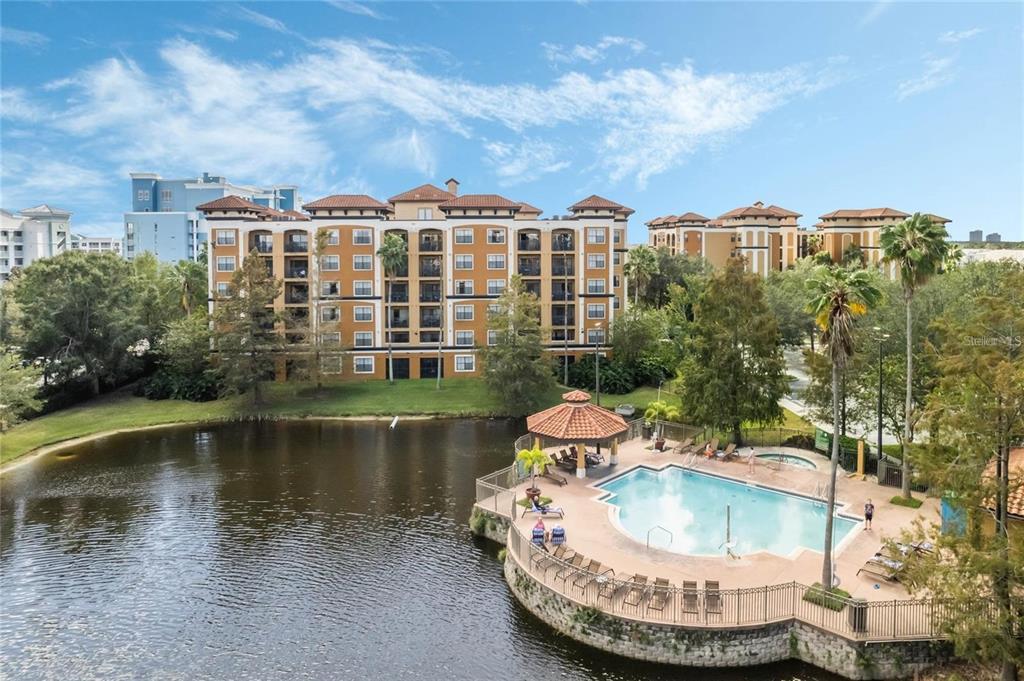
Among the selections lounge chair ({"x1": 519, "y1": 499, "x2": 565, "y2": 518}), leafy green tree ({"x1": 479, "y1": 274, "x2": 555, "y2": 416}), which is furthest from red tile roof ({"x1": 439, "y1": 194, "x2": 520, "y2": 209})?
lounge chair ({"x1": 519, "y1": 499, "x2": 565, "y2": 518})

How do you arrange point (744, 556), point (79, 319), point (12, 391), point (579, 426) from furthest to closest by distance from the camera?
point (79, 319)
point (12, 391)
point (579, 426)
point (744, 556)

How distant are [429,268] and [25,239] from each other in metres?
111

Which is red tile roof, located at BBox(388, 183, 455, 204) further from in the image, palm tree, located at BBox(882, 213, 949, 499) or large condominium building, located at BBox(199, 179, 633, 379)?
palm tree, located at BBox(882, 213, 949, 499)

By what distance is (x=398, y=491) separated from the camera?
33250mm

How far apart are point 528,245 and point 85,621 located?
46792 millimetres

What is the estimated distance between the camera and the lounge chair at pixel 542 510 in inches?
1056

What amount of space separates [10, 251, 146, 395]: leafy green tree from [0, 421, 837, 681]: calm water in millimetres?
17236

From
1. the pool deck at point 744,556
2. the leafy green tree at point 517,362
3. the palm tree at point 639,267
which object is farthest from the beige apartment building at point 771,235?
the pool deck at point 744,556

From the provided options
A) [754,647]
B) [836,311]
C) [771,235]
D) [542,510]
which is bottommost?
[754,647]

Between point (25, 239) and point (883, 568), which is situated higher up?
point (25, 239)

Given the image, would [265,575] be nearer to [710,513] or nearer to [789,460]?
[710,513]

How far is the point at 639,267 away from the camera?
246 ft

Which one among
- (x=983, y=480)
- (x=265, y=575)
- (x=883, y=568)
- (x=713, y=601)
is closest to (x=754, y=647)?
(x=713, y=601)

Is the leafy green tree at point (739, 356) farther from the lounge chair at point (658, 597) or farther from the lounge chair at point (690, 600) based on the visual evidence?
the lounge chair at point (690, 600)
